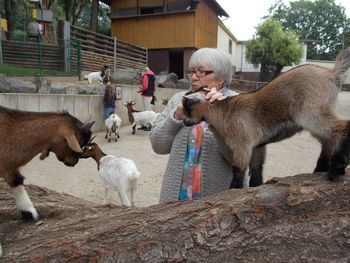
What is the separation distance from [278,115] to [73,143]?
5.14 feet

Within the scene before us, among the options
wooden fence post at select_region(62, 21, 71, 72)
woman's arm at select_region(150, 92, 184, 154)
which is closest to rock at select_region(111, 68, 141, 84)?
wooden fence post at select_region(62, 21, 71, 72)

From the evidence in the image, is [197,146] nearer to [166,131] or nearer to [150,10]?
[166,131]

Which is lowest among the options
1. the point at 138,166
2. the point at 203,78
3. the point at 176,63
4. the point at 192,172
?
the point at 138,166

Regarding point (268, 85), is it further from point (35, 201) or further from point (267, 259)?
point (35, 201)

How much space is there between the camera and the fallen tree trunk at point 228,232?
1.94m

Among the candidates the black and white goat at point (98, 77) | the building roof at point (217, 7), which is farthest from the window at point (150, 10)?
the black and white goat at point (98, 77)

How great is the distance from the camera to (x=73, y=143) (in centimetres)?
305

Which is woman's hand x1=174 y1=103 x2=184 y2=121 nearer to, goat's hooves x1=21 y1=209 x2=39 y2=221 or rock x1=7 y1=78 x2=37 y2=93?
goat's hooves x1=21 y1=209 x2=39 y2=221

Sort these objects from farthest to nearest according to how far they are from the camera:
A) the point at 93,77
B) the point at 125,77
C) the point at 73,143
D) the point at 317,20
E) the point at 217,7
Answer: the point at 317,20
the point at 217,7
the point at 125,77
the point at 93,77
the point at 73,143

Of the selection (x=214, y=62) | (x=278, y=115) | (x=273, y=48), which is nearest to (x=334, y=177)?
(x=278, y=115)

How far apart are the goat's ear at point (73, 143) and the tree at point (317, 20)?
205 ft

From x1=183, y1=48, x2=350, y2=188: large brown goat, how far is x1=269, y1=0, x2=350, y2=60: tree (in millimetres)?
61940

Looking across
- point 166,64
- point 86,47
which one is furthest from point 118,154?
point 166,64

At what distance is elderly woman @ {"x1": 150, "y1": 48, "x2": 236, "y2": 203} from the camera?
284 cm
